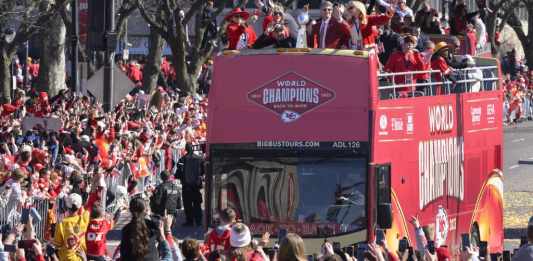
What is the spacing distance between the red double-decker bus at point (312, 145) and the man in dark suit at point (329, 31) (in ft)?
2.87

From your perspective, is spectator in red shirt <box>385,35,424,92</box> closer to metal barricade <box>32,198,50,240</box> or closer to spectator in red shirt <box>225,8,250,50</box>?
spectator in red shirt <box>225,8,250,50</box>

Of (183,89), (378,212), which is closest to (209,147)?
(378,212)

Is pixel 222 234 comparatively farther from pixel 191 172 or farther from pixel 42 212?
pixel 191 172

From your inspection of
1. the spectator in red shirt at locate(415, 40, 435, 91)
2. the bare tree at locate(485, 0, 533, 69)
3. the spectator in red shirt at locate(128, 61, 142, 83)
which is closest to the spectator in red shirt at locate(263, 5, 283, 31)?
the spectator in red shirt at locate(415, 40, 435, 91)

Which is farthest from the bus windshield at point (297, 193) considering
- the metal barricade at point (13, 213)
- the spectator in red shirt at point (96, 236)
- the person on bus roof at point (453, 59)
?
the person on bus roof at point (453, 59)

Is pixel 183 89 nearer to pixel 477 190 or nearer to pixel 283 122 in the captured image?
pixel 477 190

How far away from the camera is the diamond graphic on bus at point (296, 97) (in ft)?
58.4

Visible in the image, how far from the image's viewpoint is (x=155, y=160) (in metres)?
30.5

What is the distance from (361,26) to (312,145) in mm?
2729

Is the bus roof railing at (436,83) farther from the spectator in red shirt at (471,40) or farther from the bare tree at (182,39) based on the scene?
the bare tree at (182,39)

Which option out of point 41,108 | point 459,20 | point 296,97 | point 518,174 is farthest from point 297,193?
point 518,174

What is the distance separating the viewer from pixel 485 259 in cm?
1461

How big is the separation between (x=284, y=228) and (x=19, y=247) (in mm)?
3976

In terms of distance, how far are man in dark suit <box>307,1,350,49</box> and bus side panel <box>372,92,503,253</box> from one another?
1174 mm
